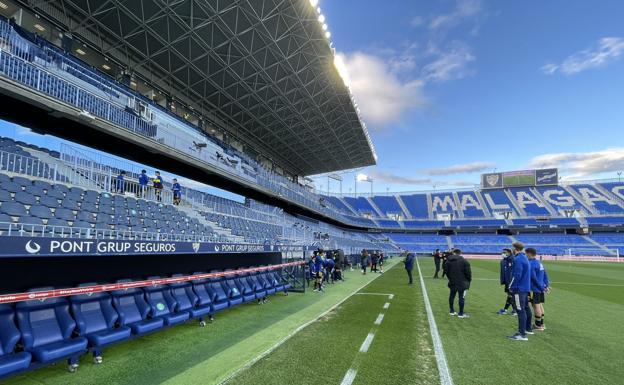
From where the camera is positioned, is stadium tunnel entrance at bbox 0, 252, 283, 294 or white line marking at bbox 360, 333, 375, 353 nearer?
stadium tunnel entrance at bbox 0, 252, 283, 294

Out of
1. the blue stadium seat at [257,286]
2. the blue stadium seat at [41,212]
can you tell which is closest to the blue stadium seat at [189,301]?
the blue stadium seat at [257,286]

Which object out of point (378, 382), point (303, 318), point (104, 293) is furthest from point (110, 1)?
point (378, 382)

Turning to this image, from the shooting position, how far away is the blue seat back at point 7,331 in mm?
4825

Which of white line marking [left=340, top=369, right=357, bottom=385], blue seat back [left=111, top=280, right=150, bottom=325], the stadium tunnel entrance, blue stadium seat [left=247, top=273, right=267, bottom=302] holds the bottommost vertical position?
white line marking [left=340, top=369, right=357, bottom=385]

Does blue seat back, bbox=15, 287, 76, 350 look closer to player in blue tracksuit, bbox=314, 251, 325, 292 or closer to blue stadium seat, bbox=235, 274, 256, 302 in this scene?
blue stadium seat, bbox=235, 274, 256, 302

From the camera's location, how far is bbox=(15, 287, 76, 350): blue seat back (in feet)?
17.0

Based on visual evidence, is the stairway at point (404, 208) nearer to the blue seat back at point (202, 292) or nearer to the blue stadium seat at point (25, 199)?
the blue seat back at point (202, 292)

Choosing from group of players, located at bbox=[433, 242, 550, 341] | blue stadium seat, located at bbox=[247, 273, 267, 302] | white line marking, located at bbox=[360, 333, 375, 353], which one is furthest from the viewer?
blue stadium seat, located at bbox=[247, 273, 267, 302]

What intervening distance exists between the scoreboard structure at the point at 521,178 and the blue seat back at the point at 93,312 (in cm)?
8193

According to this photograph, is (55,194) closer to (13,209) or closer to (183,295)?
(13,209)

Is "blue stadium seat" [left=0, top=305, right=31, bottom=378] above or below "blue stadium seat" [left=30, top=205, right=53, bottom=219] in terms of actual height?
below

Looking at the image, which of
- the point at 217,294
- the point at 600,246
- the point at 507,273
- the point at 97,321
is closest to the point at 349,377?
the point at 97,321

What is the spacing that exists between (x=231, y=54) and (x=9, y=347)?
2030 centimetres

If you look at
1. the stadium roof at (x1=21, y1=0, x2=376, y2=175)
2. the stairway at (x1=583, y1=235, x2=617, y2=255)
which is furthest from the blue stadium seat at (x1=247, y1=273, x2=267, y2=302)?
the stairway at (x1=583, y1=235, x2=617, y2=255)
